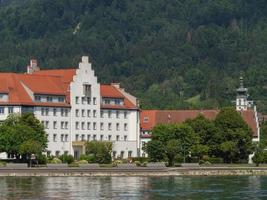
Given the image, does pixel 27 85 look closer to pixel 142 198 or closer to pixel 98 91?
pixel 98 91

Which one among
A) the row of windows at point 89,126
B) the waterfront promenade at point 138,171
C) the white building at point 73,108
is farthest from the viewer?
the row of windows at point 89,126

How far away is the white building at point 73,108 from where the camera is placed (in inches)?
7101

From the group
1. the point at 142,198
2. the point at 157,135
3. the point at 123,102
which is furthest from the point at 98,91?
the point at 142,198

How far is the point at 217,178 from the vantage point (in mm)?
141875

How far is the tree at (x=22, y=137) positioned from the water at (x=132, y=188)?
72.2 feet

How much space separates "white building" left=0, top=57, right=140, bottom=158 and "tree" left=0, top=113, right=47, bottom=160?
13.0 m

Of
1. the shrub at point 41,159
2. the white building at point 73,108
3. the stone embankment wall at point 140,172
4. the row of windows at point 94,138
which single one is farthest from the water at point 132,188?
the row of windows at point 94,138

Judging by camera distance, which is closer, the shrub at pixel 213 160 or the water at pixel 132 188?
the water at pixel 132 188

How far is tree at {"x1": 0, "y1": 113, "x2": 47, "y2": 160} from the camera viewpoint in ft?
507

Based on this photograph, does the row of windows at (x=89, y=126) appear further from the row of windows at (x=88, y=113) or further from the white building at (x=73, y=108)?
the row of windows at (x=88, y=113)

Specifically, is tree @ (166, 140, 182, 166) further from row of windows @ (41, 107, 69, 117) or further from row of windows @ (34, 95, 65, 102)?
row of windows @ (34, 95, 65, 102)

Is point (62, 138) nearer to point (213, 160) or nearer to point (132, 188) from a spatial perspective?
point (213, 160)

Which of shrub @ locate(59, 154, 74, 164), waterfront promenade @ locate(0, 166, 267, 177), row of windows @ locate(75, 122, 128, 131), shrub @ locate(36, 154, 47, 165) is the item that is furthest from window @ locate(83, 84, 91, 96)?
waterfront promenade @ locate(0, 166, 267, 177)

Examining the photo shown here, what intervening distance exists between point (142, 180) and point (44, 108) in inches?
2162
